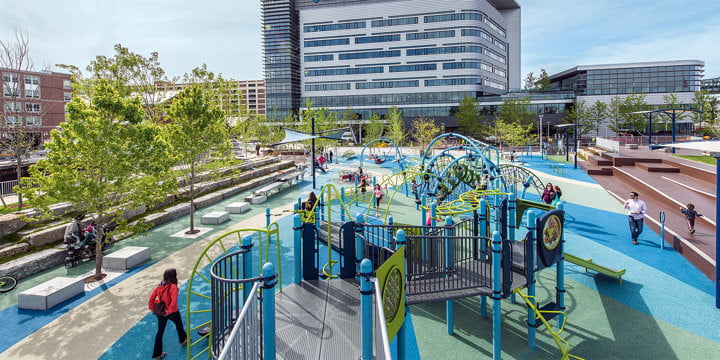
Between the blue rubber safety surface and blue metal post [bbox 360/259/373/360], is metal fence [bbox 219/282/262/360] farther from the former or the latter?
the blue rubber safety surface

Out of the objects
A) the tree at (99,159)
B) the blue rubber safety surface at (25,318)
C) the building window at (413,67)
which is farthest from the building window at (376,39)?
the blue rubber safety surface at (25,318)

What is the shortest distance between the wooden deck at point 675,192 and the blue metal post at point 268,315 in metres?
11.2

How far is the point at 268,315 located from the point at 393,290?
1.55 metres

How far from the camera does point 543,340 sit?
7328 mm

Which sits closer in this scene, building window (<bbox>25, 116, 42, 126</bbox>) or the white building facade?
building window (<bbox>25, 116, 42, 126</bbox>)

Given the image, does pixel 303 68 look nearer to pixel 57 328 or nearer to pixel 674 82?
pixel 674 82

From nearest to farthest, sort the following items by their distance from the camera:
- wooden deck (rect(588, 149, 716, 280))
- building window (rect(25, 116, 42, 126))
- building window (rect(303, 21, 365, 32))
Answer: wooden deck (rect(588, 149, 716, 280))
building window (rect(25, 116, 42, 126))
building window (rect(303, 21, 365, 32))

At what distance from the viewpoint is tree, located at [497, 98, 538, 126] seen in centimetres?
7288

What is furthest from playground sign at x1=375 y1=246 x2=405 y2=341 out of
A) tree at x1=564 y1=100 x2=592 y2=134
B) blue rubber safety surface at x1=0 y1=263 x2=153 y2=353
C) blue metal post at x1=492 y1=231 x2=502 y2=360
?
tree at x1=564 y1=100 x2=592 y2=134

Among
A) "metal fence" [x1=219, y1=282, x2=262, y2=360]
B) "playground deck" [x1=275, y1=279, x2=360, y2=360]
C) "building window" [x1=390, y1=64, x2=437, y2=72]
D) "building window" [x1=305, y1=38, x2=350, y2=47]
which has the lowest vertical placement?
"playground deck" [x1=275, y1=279, x2=360, y2=360]

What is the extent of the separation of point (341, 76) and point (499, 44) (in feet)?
134

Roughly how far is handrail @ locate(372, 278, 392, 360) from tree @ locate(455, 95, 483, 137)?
7879 cm

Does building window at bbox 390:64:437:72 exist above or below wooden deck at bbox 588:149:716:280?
above

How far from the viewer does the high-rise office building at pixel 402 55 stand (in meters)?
86.3
